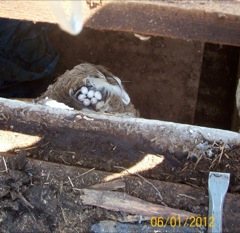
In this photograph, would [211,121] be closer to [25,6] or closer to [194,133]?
[194,133]

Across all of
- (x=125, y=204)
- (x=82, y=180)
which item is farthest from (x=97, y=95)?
(x=125, y=204)

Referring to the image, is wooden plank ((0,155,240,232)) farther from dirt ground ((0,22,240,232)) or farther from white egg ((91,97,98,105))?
white egg ((91,97,98,105))

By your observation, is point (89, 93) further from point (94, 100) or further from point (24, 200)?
point (24, 200)

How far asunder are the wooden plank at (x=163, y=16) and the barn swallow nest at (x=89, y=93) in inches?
28.4

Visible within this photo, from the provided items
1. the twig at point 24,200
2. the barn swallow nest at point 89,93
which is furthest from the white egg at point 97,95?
the twig at point 24,200

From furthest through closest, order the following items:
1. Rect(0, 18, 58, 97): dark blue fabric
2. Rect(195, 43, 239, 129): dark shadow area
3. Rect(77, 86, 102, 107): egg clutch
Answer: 1. Rect(195, 43, 239, 129): dark shadow area
2. Rect(0, 18, 58, 97): dark blue fabric
3. Rect(77, 86, 102, 107): egg clutch

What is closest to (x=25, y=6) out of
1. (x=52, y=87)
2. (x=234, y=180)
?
(x=52, y=87)

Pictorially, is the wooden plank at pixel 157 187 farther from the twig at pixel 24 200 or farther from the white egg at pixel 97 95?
the white egg at pixel 97 95

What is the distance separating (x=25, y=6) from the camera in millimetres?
2195
